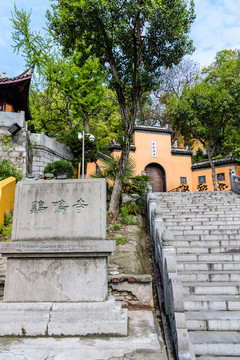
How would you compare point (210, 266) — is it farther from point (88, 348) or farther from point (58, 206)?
point (58, 206)

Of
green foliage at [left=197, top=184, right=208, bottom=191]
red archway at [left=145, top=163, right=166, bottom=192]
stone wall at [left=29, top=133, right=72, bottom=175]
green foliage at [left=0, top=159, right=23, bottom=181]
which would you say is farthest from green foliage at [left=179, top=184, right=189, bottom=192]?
green foliage at [left=0, top=159, right=23, bottom=181]

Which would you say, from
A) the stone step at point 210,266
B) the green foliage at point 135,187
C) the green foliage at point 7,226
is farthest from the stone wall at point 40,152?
the stone step at point 210,266

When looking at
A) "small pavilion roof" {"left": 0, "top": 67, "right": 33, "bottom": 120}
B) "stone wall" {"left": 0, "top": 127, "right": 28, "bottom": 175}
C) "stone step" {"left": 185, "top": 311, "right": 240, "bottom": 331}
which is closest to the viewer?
"stone step" {"left": 185, "top": 311, "right": 240, "bottom": 331}

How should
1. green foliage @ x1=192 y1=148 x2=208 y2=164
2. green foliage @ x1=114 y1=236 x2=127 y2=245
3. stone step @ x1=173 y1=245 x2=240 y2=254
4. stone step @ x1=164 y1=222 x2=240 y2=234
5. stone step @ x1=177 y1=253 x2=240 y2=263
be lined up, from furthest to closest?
green foliage @ x1=192 y1=148 x2=208 y2=164 < stone step @ x1=164 y1=222 x2=240 y2=234 < green foliage @ x1=114 y1=236 x2=127 y2=245 < stone step @ x1=173 y1=245 x2=240 y2=254 < stone step @ x1=177 y1=253 x2=240 y2=263

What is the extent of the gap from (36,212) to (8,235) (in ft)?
14.2

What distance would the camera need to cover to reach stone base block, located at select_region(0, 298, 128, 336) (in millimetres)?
Answer: 3041

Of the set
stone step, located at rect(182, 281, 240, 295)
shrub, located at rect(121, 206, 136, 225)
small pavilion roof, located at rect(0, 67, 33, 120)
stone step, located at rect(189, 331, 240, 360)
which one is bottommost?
stone step, located at rect(189, 331, 240, 360)

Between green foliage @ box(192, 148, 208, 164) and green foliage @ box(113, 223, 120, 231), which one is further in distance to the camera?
green foliage @ box(192, 148, 208, 164)

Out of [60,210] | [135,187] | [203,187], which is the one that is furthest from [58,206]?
[203,187]

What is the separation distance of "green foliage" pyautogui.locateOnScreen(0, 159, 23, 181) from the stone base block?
811cm

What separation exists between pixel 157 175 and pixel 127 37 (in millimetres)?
11114

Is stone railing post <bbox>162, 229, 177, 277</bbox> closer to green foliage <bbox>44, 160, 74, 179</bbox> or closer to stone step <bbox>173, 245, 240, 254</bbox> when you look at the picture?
stone step <bbox>173, 245, 240, 254</bbox>

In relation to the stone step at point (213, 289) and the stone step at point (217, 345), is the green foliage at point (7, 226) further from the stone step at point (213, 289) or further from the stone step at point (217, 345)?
the stone step at point (217, 345)

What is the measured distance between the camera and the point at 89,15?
890cm
